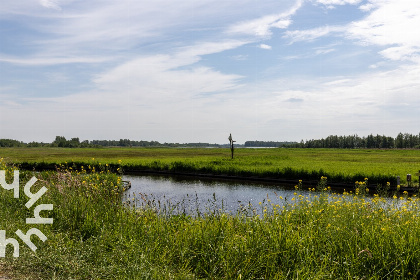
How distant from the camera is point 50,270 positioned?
17.3 feet

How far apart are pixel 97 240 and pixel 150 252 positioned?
53.6 inches

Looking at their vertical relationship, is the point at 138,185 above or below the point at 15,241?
below

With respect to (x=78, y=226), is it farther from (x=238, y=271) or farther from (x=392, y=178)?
(x=392, y=178)

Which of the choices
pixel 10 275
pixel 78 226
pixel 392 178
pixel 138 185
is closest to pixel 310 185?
pixel 392 178

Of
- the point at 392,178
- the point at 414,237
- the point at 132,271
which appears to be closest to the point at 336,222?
the point at 414,237

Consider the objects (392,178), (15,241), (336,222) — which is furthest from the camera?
(392,178)

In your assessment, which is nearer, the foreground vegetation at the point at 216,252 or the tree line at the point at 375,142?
the foreground vegetation at the point at 216,252

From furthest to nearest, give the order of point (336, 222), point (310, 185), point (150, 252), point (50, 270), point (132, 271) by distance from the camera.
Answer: point (310, 185), point (336, 222), point (150, 252), point (50, 270), point (132, 271)

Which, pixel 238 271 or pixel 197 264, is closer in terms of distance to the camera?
pixel 238 271

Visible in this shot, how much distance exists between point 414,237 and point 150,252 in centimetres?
465

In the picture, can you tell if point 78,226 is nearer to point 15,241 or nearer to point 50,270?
point 15,241

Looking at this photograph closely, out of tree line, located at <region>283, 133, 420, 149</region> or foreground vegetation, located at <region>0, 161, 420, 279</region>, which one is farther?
tree line, located at <region>283, 133, 420, 149</region>

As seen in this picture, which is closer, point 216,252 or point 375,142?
point 216,252

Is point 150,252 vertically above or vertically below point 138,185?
above
